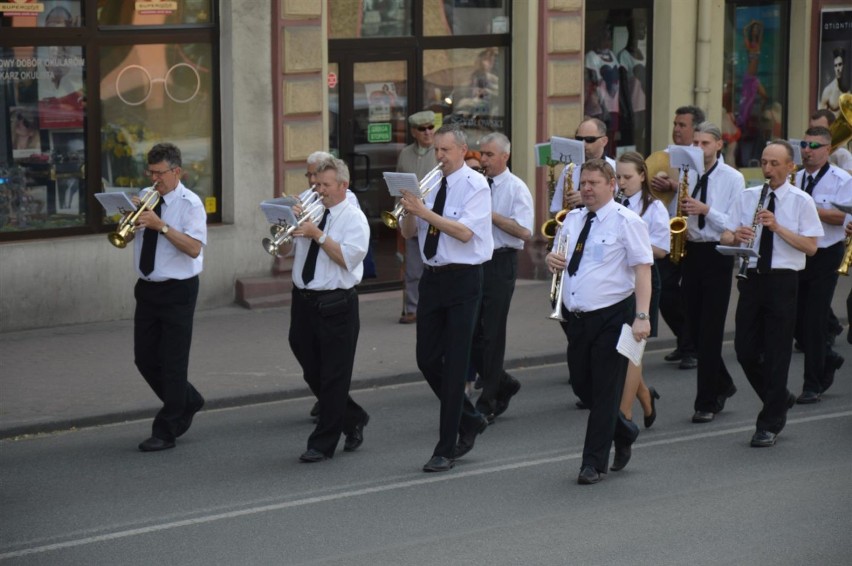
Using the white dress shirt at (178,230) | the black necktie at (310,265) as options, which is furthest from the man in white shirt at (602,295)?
the white dress shirt at (178,230)

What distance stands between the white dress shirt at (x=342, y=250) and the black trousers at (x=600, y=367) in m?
1.43

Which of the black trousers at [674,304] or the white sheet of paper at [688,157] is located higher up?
the white sheet of paper at [688,157]

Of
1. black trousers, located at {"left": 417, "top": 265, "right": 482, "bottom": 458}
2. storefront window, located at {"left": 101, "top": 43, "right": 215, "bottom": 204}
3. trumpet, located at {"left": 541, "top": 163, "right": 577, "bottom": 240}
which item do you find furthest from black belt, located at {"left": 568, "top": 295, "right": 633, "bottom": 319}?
storefront window, located at {"left": 101, "top": 43, "right": 215, "bottom": 204}

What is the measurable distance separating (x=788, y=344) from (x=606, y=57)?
8721 mm

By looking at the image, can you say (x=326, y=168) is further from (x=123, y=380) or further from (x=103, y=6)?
(x=103, y=6)

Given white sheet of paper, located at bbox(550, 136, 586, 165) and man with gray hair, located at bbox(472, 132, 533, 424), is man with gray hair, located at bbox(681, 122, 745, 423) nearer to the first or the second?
white sheet of paper, located at bbox(550, 136, 586, 165)

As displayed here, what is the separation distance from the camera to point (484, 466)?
31.6 feet

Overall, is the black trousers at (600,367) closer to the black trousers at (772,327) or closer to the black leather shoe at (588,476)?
the black leather shoe at (588,476)

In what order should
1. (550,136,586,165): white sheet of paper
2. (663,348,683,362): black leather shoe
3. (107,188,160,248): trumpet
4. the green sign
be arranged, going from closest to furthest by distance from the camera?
(107,188,160,248): trumpet < (550,136,586,165): white sheet of paper < (663,348,683,362): black leather shoe < the green sign

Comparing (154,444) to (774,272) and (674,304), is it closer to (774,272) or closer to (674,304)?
(774,272)

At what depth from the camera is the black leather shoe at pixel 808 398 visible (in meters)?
11.5

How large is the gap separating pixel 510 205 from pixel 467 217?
1.57 metres

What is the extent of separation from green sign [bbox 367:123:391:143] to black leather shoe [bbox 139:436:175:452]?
6.76 meters

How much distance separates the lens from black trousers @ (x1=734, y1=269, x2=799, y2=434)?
10.1 m
